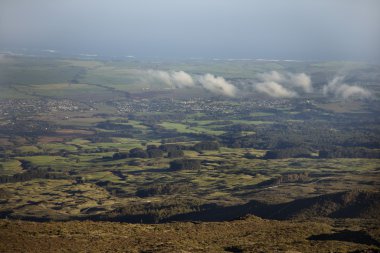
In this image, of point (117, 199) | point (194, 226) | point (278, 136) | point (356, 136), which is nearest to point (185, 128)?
point (278, 136)

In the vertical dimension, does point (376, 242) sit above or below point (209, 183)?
above

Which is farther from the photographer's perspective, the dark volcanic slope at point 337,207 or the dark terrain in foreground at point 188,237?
the dark volcanic slope at point 337,207

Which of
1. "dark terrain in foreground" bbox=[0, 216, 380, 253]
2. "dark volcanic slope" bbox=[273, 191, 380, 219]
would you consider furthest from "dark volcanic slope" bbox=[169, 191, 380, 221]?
"dark terrain in foreground" bbox=[0, 216, 380, 253]

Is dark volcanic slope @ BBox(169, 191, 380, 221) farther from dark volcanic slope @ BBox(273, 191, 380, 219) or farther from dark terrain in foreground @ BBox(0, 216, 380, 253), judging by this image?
dark terrain in foreground @ BBox(0, 216, 380, 253)

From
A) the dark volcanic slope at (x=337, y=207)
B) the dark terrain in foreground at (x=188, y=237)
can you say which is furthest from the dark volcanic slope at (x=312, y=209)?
the dark terrain in foreground at (x=188, y=237)

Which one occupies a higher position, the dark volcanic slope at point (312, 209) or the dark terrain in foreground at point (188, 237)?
the dark terrain in foreground at point (188, 237)

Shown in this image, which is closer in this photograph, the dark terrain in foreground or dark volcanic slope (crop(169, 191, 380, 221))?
the dark terrain in foreground

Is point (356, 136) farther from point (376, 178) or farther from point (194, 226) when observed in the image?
point (194, 226)

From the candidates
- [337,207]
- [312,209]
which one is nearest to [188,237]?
[312,209]

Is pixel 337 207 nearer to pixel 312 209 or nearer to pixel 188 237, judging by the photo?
pixel 312 209

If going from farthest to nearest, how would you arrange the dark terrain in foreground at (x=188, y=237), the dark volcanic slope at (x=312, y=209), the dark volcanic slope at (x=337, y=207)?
1. the dark volcanic slope at (x=312, y=209)
2. the dark volcanic slope at (x=337, y=207)
3. the dark terrain in foreground at (x=188, y=237)

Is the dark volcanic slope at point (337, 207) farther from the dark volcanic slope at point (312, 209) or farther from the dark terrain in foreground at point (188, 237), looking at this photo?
the dark terrain in foreground at point (188, 237)
